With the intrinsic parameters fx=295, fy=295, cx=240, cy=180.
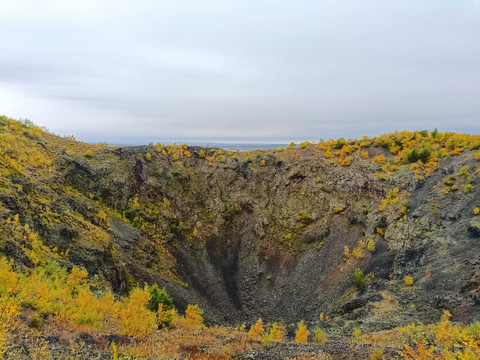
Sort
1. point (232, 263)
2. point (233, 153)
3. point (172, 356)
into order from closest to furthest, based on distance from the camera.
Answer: point (172, 356)
point (232, 263)
point (233, 153)

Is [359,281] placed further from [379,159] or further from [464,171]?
[379,159]

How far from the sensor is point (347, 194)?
3628 cm

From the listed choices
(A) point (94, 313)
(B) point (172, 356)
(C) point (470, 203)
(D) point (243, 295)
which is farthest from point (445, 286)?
(A) point (94, 313)

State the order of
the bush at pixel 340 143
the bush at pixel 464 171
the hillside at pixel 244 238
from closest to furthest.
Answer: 1. the hillside at pixel 244 238
2. the bush at pixel 464 171
3. the bush at pixel 340 143

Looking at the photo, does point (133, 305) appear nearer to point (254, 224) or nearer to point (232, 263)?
point (232, 263)

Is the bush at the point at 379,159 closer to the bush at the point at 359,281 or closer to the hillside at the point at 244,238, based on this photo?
the hillside at the point at 244,238

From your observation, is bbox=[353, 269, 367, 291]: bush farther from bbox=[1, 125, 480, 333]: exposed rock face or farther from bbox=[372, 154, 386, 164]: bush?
bbox=[372, 154, 386, 164]: bush

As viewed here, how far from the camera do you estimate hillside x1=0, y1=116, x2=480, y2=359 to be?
14725 mm

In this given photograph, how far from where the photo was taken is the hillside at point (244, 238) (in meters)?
14.7

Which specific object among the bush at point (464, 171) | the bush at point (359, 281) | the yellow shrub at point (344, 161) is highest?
the yellow shrub at point (344, 161)

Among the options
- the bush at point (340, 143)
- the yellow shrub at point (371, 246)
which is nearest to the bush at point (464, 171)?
the yellow shrub at point (371, 246)

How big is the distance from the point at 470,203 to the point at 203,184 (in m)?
28.9

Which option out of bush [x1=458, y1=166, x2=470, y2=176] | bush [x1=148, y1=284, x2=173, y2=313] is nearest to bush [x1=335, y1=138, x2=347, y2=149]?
bush [x1=458, y1=166, x2=470, y2=176]

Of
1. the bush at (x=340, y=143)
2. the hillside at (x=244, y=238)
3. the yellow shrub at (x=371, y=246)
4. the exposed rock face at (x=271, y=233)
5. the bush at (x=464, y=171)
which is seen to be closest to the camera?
the hillside at (x=244, y=238)
